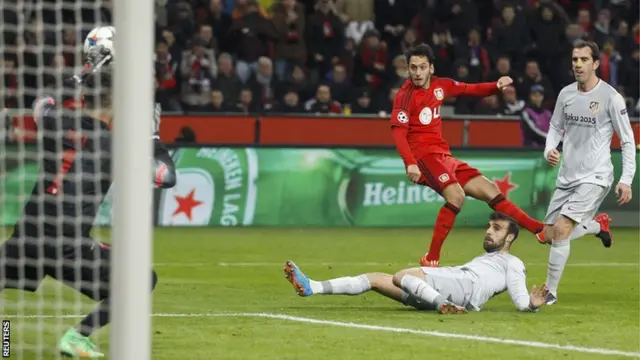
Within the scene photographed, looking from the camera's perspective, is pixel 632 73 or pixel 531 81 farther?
pixel 632 73

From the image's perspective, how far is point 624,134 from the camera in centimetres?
1159

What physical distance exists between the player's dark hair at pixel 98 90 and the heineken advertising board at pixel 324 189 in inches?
431

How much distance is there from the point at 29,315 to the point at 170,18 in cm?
1359

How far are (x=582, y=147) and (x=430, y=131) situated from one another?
5.41 ft

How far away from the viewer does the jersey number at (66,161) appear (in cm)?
824

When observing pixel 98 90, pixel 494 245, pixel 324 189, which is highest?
pixel 98 90

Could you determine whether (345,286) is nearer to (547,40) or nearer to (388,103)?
(388,103)

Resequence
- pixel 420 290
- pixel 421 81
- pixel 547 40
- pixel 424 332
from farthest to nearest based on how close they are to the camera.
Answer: pixel 547 40
pixel 421 81
pixel 420 290
pixel 424 332

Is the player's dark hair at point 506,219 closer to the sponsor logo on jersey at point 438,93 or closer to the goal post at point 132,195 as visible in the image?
the sponsor logo on jersey at point 438,93

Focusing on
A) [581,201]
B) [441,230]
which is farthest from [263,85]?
[581,201]

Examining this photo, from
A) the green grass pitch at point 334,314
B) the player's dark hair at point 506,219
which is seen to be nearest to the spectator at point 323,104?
the green grass pitch at point 334,314

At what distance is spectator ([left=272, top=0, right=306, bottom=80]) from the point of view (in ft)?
76.6

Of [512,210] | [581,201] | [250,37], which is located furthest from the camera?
[250,37]

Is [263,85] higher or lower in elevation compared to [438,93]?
lower
